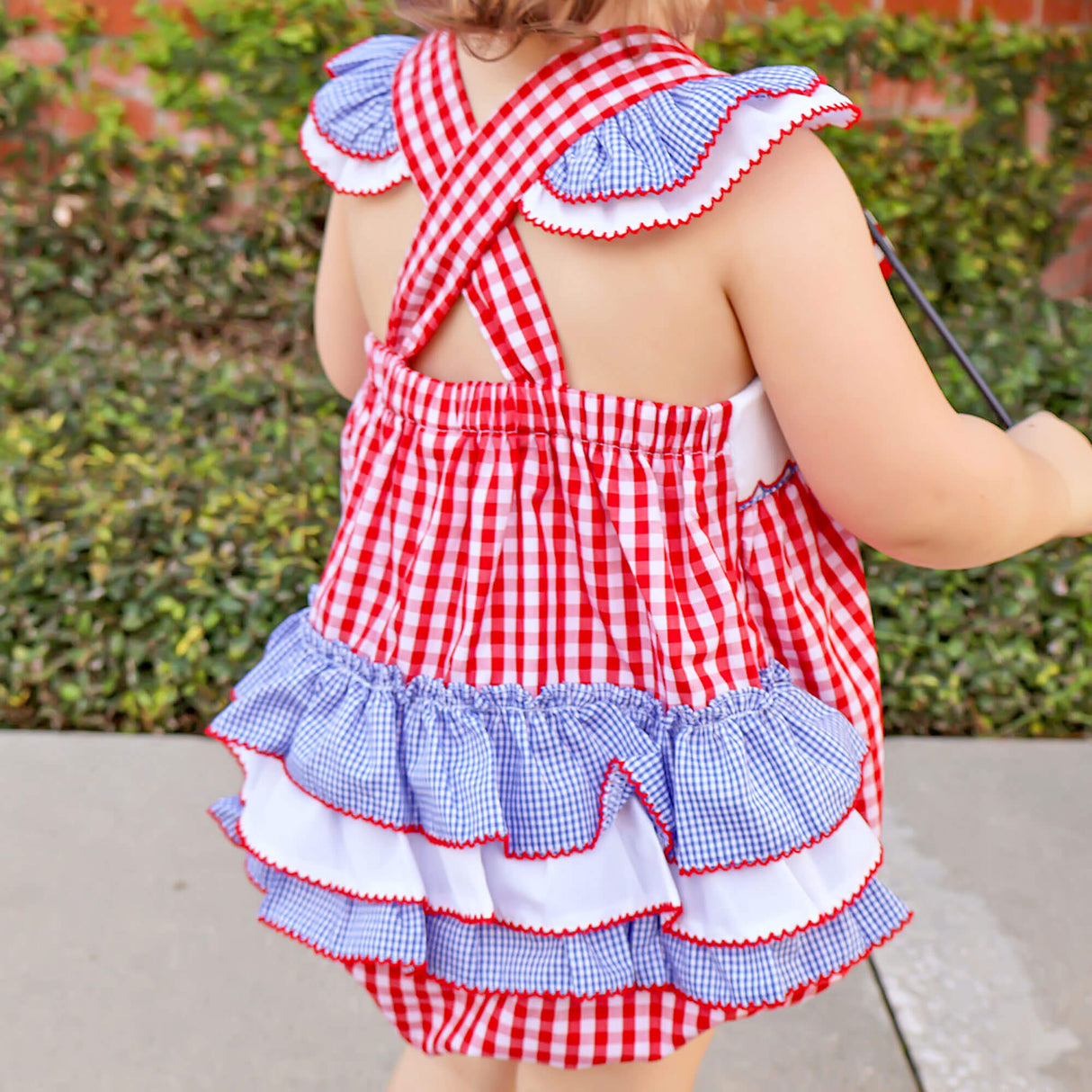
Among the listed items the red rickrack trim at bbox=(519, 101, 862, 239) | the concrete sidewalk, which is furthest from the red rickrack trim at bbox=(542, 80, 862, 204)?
the concrete sidewalk

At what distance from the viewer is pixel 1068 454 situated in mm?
1164

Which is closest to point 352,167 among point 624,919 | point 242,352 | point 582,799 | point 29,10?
point 582,799

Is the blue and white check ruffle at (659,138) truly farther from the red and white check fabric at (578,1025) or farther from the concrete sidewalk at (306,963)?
the concrete sidewalk at (306,963)

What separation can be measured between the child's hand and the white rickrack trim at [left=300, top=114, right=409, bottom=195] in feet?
1.96

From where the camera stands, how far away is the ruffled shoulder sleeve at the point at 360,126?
44.6 inches

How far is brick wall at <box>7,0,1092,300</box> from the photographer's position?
3354 millimetres

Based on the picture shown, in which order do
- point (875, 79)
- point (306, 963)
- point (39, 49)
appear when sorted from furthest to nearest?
point (39, 49)
point (875, 79)
point (306, 963)

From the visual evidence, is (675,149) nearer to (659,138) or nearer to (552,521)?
(659,138)

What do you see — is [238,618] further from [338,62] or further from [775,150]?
[775,150]

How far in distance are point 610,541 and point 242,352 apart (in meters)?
2.71

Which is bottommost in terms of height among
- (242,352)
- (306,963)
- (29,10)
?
(306,963)

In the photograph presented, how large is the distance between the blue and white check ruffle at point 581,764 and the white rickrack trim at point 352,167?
0.43 metres

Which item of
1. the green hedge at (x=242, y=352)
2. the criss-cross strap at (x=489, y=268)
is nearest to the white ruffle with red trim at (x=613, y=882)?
the criss-cross strap at (x=489, y=268)

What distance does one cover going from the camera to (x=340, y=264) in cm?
132
